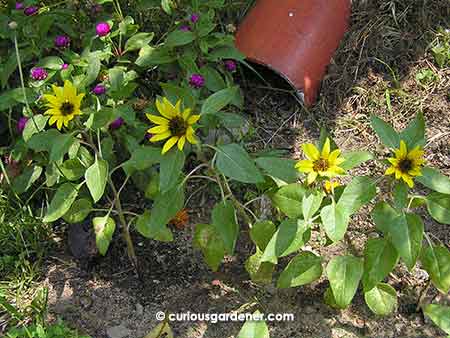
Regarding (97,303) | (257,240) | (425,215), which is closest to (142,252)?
(97,303)

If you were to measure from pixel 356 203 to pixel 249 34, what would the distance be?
101 centimetres

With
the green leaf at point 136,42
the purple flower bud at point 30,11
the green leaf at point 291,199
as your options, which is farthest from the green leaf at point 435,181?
the purple flower bud at point 30,11

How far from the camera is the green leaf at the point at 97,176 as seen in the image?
1547mm

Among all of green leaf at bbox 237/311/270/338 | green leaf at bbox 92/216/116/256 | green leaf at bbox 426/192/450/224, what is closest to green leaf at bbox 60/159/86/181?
green leaf at bbox 92/216/116/256

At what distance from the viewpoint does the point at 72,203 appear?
1.71m

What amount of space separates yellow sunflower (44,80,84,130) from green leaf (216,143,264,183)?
361 millimetres

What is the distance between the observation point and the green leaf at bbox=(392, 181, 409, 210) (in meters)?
1.38

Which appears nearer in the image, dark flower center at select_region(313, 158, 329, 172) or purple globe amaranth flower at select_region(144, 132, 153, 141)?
dark flower center at select_region(313, 158, 329, 172)

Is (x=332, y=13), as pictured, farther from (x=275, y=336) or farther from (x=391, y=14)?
(x=275, y=336)

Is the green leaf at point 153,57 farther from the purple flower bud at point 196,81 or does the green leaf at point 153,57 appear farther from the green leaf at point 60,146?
the green leaf at point 60,146

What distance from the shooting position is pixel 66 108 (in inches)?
60.7

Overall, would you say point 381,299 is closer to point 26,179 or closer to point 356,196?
point 356,196

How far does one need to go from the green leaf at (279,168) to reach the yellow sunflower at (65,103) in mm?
447

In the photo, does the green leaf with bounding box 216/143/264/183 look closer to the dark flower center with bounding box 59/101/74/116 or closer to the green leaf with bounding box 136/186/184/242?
the green leaf with bounding box 136/186/184/242
